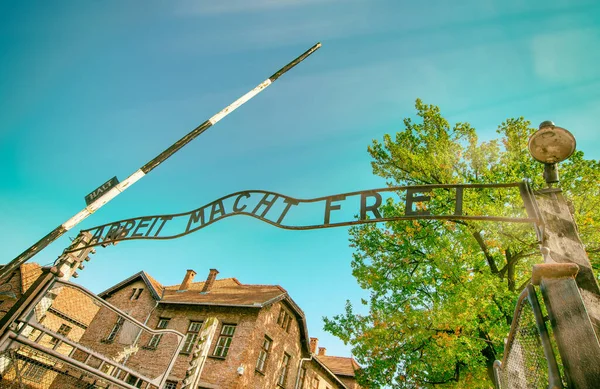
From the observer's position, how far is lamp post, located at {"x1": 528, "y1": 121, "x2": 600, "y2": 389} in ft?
5.87

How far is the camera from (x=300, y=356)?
20.9 m

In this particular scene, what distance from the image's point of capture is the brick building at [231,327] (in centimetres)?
1611

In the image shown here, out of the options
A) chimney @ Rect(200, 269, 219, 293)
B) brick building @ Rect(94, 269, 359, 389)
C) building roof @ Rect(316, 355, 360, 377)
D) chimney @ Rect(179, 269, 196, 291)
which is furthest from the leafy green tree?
building roof @ Rect(316, 355, 360, 377)

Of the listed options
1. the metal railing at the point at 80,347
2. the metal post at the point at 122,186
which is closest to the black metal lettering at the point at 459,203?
the metal railing at the point at 80,347

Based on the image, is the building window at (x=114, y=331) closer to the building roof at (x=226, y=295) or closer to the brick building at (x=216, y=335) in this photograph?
the brick building at (x=216, y=335)

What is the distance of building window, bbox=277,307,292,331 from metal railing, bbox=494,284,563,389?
17865 millimetres

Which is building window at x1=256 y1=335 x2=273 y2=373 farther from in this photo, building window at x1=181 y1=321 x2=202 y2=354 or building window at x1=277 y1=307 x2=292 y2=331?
building window at x1=181 y1=321 x2=202 y2=354

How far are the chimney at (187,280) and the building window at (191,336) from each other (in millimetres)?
5226

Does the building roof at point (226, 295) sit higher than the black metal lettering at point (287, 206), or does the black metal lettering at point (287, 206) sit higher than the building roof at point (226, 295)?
the building roof at point (226, 295)

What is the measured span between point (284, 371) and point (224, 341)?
4884mm

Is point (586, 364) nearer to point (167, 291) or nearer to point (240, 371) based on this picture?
point (240, 371)

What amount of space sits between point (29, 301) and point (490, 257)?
1237 centimetres

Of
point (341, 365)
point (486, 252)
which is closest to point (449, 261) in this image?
point (486, 252)

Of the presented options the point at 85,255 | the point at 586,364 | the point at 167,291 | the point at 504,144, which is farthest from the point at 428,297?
the point at 167,291
